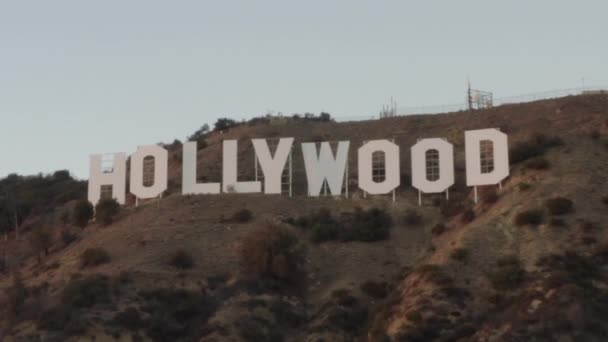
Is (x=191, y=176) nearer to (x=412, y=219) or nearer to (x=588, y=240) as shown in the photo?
(x=412, y=219)

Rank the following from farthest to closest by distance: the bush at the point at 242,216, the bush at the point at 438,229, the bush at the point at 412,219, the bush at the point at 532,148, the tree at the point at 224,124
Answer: the tree at the point at 224,124 < the bush at the point at 532,148 < the bush at the point at 242,216 < the bush at the point at 412,219 < the bush at the point at 438,229

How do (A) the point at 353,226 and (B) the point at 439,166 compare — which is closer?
(A) the point at 353,226

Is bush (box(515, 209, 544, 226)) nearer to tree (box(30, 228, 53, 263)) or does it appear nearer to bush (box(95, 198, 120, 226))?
bush (box(95, 198, 120, 226))

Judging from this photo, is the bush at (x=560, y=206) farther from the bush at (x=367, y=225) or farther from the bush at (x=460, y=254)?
the bush at (x=367, y=225)

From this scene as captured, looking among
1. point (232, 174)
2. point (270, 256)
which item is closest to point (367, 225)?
point (270, 256)

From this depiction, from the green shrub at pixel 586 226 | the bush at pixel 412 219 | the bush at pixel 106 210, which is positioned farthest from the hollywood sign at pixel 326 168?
the green shrub at pixel 586 226

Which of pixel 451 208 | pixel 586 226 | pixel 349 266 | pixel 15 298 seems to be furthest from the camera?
pixel 451 208

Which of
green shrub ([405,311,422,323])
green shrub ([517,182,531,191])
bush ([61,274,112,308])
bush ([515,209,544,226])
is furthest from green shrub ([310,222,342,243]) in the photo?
green shrub ([405,311,422,323])

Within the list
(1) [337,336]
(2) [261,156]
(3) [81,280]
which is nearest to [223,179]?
(2) [261,156]
